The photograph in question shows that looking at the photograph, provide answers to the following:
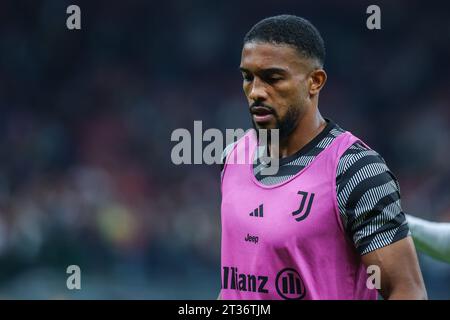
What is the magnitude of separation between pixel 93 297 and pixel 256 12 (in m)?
5.58

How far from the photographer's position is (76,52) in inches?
497

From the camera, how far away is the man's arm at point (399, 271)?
2693mm

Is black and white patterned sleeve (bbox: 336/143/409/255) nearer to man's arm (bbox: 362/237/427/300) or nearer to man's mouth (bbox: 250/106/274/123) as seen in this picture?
man's arm (bbox: 362/237/427/300)

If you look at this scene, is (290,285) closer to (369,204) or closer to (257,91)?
(369,204)

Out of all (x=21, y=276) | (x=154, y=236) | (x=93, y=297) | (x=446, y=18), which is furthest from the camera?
(x=446, y=18)

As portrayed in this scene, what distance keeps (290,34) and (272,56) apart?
11cm

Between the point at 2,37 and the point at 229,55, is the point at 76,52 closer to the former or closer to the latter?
the point at 2,37

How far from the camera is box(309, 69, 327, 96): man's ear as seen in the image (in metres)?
3.16

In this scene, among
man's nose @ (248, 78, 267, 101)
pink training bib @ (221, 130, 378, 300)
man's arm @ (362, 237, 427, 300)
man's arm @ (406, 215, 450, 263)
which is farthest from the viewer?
man's arm @ (406, 215, 450, 263)

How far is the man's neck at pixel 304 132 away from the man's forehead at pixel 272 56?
0.74 feet

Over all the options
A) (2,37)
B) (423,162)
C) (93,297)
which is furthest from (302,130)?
(2,37)

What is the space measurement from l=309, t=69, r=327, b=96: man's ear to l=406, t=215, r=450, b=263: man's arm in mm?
947

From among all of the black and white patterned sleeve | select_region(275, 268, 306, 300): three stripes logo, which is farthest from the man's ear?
select_region(275, 268, 306, 300): three stripes logo

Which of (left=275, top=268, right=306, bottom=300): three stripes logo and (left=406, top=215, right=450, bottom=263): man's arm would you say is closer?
(left=275, top=268, right=306, bottom=300): three stripes logo
